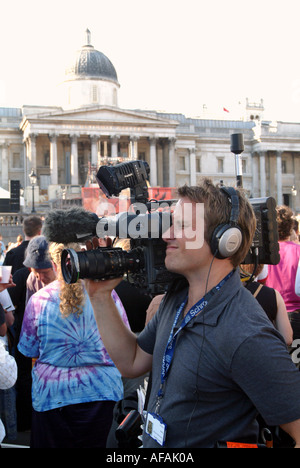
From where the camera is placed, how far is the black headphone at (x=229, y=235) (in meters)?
1.96

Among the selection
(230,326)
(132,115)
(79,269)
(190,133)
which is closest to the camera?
(230,326)

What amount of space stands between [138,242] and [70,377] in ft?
4.99

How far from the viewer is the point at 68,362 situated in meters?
3.36

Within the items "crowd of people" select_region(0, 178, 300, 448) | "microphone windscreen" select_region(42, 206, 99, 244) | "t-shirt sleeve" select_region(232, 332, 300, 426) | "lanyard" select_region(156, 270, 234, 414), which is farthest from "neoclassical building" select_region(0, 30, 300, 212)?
"t-shirt sleeve" select_region(232, 332, 300, 426)

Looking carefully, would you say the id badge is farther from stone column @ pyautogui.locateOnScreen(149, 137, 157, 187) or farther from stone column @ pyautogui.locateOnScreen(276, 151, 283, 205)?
stone column @ pyautogui.locateOnScreen(276, 151, 283, 205)

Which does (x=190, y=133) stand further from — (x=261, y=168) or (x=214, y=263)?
(x=214, y=263)

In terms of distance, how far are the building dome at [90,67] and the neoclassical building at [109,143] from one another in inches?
4.2

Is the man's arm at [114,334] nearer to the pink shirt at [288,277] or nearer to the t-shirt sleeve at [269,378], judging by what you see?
the t-shirt sleeve at [269,378]

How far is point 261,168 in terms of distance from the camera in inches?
2207

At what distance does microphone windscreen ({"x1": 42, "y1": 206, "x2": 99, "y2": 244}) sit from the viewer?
2508mm

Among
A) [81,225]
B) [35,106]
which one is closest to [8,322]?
[81,225]

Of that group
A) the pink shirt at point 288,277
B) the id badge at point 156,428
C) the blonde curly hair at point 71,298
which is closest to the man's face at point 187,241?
the id badge at point 156,428

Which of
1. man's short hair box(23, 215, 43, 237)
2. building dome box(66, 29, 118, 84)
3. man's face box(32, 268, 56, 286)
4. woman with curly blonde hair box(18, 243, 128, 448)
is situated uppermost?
building dome box(66, 29, 118, 84)
